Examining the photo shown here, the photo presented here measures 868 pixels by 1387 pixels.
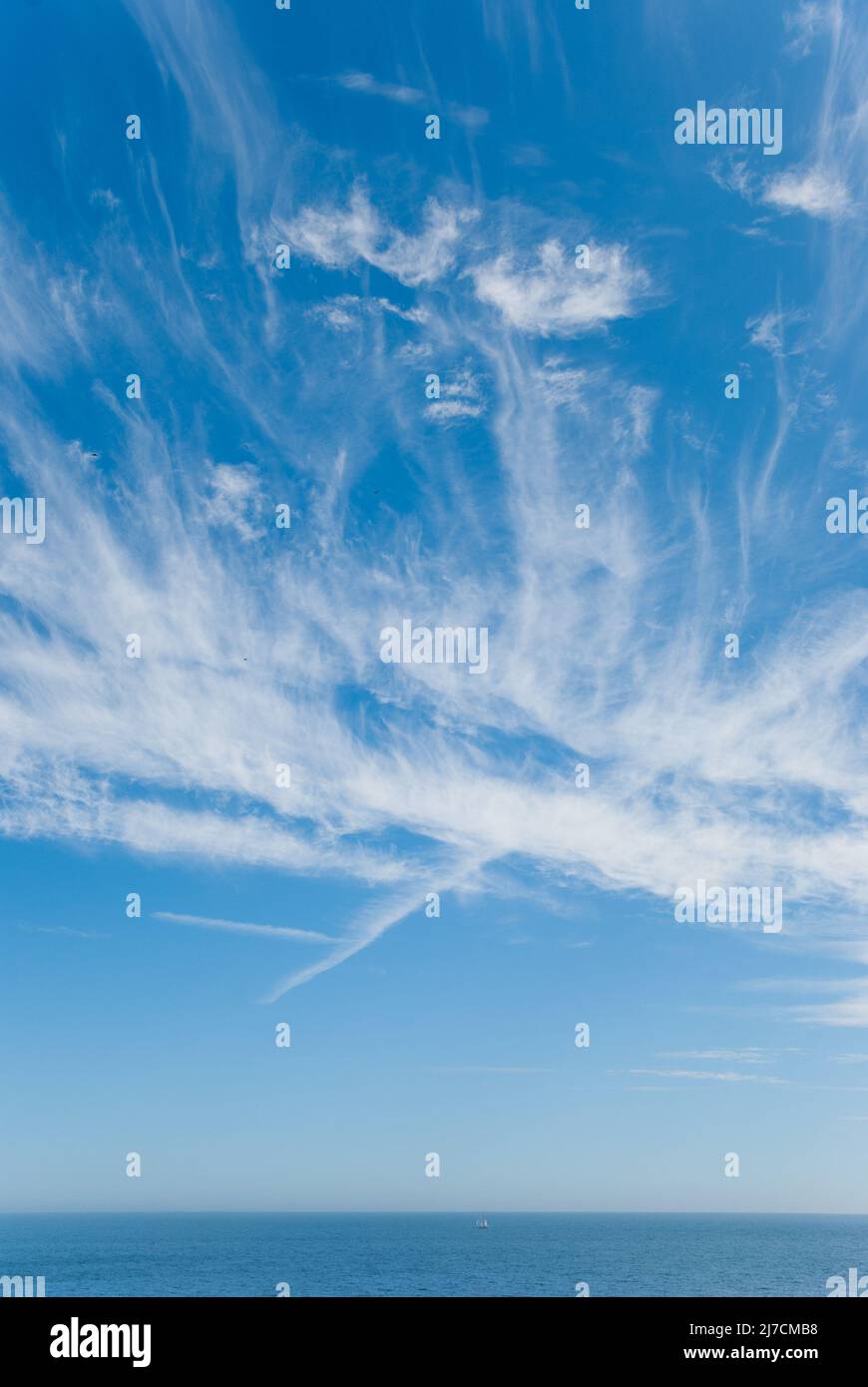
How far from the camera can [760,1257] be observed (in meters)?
170

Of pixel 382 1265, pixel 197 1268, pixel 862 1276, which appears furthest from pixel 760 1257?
pixel 197 1268

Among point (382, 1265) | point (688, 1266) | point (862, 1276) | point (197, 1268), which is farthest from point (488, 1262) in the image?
point (862, 1276)
